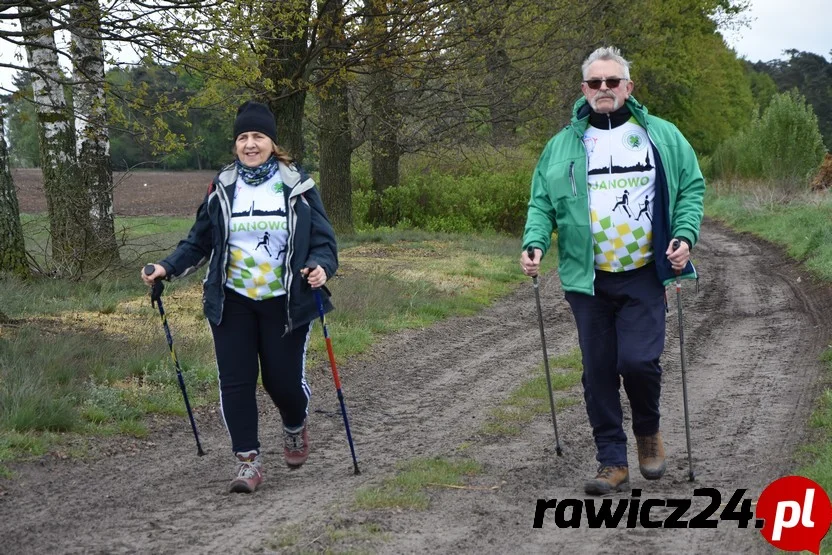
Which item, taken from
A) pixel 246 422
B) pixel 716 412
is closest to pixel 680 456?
pixel 716 412

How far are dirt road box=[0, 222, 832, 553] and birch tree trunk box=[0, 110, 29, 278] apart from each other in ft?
14.5

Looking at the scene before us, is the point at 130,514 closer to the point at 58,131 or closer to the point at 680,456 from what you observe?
the point at 680,456

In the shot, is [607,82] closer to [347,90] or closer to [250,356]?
[250,356]

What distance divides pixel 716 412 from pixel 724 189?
3354cm

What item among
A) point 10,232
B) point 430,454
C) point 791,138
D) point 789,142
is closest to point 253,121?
point 430,454

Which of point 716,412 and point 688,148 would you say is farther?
point 716,412

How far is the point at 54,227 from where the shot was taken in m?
13.1

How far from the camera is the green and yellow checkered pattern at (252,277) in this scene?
19.7ft

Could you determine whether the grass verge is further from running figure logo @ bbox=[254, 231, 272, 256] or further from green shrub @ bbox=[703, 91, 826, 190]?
green shrub @ bbox=[703, 91, 826, 190]

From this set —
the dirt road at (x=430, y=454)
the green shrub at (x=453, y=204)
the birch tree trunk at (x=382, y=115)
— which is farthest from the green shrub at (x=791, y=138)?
the dirt road at (x=430, y=454)

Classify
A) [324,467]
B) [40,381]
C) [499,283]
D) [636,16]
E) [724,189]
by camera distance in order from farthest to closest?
[724,189], [636,16], [499,283], [40,381], [324,467]

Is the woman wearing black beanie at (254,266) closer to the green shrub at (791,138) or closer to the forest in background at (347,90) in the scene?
the forest in background at (347,90)

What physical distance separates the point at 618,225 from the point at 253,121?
2232 mm

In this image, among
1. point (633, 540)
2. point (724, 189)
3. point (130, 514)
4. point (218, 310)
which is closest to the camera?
point (633, 540)
